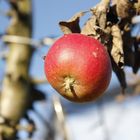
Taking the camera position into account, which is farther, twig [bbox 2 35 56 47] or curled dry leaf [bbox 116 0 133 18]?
twig [bbox 2 35 56 47]

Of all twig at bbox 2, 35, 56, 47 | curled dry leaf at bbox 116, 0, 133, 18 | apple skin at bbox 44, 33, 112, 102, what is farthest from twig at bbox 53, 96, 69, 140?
apple skin at bbox 44, 33, 112, 102

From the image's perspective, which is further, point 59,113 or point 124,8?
point 59,113

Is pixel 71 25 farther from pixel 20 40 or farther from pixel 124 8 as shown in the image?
pixel 20 40

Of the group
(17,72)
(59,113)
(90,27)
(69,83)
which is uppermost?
(17,72)

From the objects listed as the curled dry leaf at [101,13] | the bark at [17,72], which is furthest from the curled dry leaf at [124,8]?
the bark at [17,72]

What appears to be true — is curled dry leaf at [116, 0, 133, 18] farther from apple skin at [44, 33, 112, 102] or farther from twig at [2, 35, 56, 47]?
twig at [2, 35, 56, 47]

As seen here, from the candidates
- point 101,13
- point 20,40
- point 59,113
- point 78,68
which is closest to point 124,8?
point 101,13

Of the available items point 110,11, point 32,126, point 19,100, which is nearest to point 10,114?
point 19,100
